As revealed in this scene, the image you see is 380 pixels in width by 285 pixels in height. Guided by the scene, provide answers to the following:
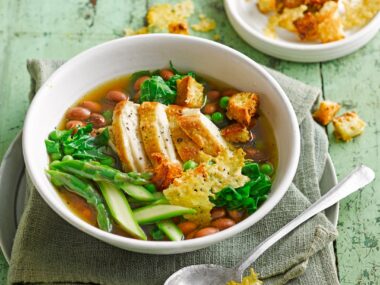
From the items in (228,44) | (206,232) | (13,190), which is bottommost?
(13,190)

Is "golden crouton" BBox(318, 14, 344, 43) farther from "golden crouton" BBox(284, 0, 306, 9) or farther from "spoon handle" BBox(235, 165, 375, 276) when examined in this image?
"spoon handle" BBox(235, 165, 375, 276)

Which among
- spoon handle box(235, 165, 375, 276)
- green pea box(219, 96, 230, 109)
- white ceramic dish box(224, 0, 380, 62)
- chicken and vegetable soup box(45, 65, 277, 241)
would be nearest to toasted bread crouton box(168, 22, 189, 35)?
white ceramic dish box(224, 0, 380, 62)

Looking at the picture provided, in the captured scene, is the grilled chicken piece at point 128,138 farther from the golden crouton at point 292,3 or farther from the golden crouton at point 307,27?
the golden crouton at point 292,3

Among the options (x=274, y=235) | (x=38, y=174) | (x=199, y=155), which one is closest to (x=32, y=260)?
(x=38, y=174)

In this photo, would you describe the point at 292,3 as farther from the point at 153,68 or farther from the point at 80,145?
the point at 80,145

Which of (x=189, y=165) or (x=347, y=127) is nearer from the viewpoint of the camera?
(x=189, y=165)

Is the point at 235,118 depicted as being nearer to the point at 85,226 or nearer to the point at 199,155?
the point at 199,155

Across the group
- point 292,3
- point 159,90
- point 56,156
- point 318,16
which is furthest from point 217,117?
point 292,3
